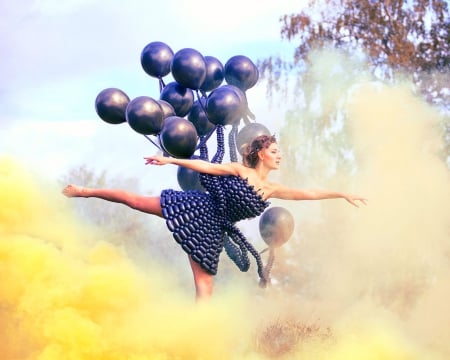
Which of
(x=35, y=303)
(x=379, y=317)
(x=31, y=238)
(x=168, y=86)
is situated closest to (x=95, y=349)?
(x=35, y=303)

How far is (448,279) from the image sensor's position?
918 cm

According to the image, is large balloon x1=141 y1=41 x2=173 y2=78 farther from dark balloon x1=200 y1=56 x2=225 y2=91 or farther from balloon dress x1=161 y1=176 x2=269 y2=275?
balloon dress x1=161 y1=176 x2=269 y2=275

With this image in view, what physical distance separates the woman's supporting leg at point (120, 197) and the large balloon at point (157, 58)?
4.20 feet

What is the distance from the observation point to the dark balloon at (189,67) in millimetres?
5742

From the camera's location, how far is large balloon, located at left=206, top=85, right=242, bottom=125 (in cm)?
562

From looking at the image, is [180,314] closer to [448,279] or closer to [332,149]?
[448,279]

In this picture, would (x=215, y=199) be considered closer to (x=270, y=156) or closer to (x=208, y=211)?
(x=208, y=211)

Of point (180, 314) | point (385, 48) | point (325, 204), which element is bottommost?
point (325, 204)

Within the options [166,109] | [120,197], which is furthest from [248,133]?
[120,197]

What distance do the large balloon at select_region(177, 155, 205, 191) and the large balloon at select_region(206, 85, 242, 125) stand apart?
1.82 feet

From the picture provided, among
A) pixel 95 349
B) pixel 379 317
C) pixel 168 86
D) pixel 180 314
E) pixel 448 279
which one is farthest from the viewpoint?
pixel 448 279

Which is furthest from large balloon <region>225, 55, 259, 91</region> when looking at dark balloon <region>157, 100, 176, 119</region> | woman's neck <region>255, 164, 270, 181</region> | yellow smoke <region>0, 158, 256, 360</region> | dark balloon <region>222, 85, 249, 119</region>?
yellow smoke <region>0, 158, 256, 360</region>

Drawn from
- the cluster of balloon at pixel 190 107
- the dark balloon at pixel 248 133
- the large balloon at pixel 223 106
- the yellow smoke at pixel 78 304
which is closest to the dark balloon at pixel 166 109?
the cluster of balloon at pixel 190 107

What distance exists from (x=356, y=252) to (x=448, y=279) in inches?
45.2
